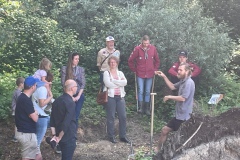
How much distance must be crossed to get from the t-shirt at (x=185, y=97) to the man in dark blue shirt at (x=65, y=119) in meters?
2.15

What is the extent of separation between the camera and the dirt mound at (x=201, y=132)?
6.24 metres

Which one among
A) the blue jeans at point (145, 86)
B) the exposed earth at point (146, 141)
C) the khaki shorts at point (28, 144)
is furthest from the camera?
the blue jeans at point (145, 86)

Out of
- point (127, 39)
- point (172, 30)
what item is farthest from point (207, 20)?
point (127, 39)

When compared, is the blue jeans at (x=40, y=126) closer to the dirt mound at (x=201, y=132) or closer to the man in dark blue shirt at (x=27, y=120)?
the man in dark blue shirt at (x=27, y=120)

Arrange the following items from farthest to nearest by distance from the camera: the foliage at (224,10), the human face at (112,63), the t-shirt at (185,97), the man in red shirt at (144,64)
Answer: the foliage at (224,10)
the man in red shirt at (144,64)
the human face at (112,63)
the t-shirt at (185,97)

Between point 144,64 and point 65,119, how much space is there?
4381 millimetres

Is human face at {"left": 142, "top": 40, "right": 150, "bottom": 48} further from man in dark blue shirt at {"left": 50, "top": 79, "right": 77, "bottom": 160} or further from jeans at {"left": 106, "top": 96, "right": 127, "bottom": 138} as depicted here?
man in dark blue shirt at {"left": 50, "top": 79, "right": 77, "bottom": 160}

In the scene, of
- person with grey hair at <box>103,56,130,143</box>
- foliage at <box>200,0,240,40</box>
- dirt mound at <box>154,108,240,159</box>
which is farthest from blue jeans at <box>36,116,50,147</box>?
foliage at <box>200,0,240,40</box>

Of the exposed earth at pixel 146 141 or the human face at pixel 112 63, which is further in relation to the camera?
the human face at pixel 112 63

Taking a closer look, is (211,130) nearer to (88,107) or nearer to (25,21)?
(88,107)

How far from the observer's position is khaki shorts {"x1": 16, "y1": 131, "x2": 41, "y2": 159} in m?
6.92

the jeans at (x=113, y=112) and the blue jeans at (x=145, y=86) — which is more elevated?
the blue jeans at (x=145, y=86)

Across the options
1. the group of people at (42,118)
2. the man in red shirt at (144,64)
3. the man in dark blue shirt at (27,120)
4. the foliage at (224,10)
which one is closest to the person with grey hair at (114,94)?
the man in red shirt at (144,64)

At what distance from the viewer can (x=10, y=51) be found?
1320 cm
